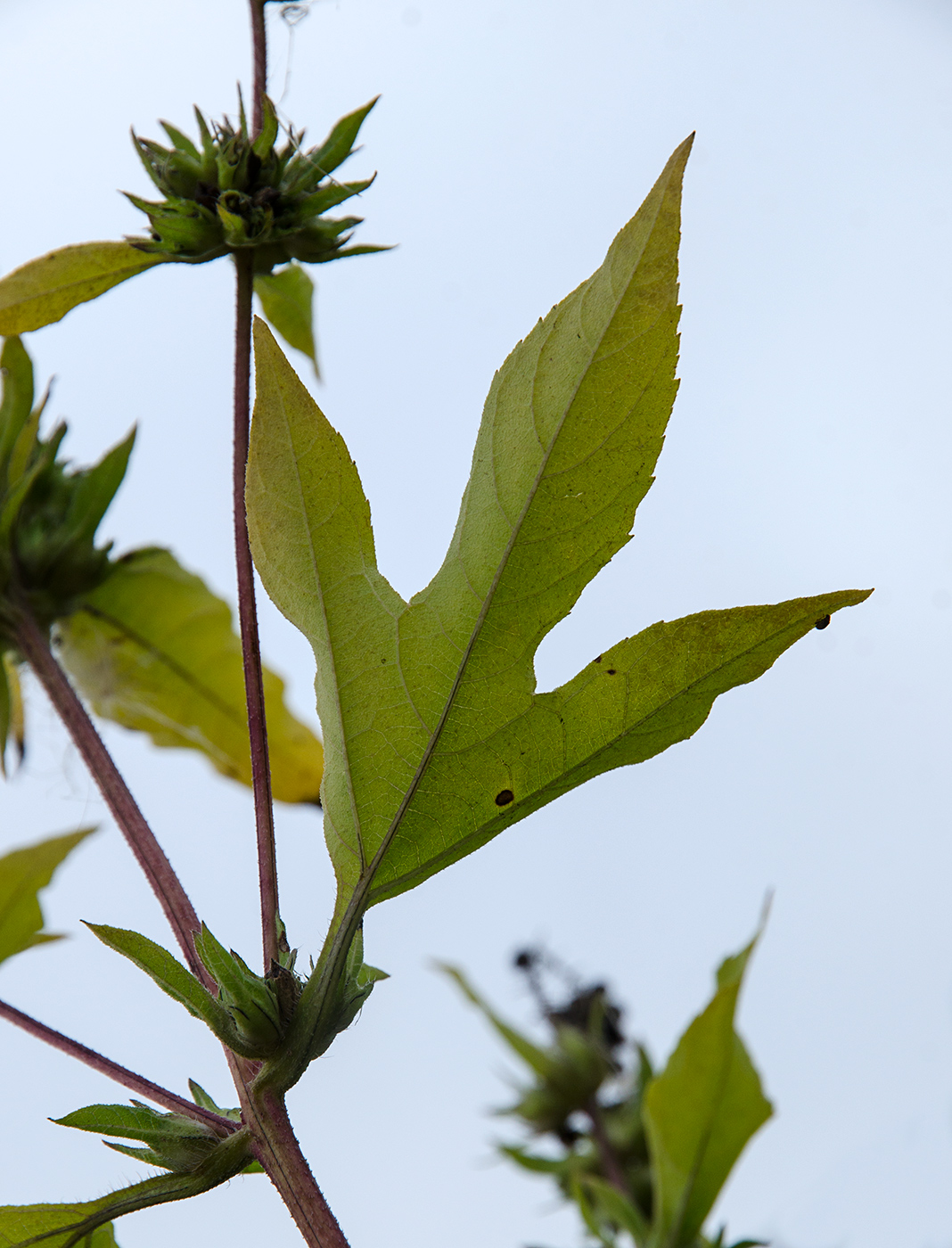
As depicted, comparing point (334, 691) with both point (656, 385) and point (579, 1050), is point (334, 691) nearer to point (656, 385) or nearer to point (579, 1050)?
point (656, 385)

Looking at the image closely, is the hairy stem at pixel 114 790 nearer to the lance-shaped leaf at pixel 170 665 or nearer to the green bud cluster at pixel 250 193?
the lance-shaped leaf at pixel 170 665

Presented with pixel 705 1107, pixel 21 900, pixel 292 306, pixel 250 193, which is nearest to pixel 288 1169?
pixel 705 1107

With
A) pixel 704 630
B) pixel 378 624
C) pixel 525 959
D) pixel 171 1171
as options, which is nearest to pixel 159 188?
pixel 378 624

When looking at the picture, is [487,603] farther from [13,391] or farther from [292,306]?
[13,391]

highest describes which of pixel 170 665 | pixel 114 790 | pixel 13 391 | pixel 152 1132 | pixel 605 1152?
pixel 13 391

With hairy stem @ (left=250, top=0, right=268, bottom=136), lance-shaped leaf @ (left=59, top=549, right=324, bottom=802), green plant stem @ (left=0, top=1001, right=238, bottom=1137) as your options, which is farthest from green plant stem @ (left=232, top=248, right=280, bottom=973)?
lance-shaped leaf @ (left=59, top=549, right=324, bottom=802)

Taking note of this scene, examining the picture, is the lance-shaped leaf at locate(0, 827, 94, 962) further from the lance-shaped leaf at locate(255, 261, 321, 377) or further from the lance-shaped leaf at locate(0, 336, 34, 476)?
the lance-shaped leaf at locate(255, 261, 321, 377)
